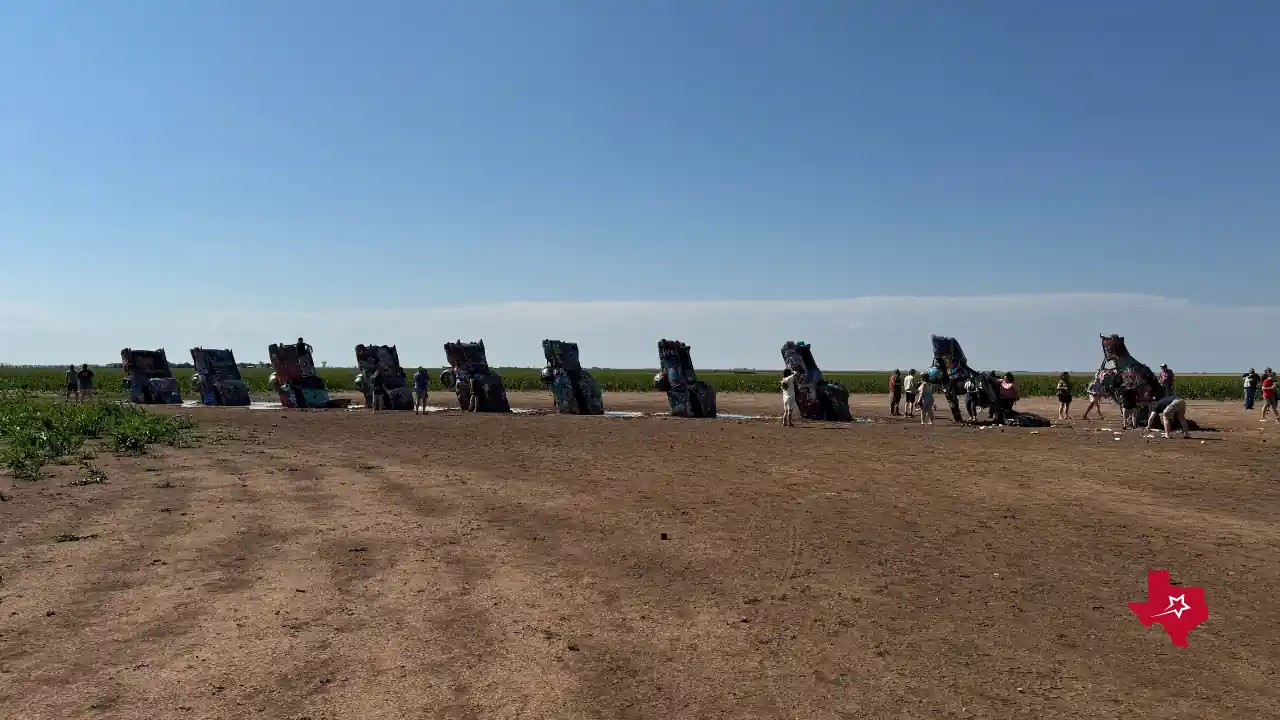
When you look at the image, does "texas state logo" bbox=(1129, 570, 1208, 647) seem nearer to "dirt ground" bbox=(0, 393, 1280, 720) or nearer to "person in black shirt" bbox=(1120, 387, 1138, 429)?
"dirt ground" bbox=(0, 393, 1280, 720)

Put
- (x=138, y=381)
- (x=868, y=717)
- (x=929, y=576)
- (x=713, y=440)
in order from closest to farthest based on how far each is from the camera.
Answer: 1. (x=868, y=717)
2. (x=929, y=576)
3. (x=713, y=440)
4. (x=138, y=381)

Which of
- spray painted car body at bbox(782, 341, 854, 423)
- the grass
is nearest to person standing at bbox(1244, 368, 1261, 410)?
spray painted car body at bbox(782, 341, 854, 423)

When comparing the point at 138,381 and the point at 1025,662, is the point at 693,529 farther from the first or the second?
the point at 138,381

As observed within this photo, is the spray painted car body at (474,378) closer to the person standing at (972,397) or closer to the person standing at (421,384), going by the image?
the person standing at (421,384)

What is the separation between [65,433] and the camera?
20.5 metres

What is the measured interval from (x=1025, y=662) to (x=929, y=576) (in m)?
2.49

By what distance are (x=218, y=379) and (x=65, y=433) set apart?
22821 mm

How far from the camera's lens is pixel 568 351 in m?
36.7

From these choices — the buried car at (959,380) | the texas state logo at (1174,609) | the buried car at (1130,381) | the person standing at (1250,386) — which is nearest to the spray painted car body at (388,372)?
the buried car at (959,380)

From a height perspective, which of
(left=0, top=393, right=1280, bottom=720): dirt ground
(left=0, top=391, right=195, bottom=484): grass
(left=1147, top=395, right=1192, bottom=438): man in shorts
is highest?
(left=1147, top=395, right=1192, bottom=438): man in shorts

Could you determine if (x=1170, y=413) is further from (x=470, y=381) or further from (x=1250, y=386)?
(x=470, y=381)

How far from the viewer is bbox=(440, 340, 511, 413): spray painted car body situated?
37.1m

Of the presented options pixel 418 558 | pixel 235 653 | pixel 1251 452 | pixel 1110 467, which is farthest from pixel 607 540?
pixel 1251 452

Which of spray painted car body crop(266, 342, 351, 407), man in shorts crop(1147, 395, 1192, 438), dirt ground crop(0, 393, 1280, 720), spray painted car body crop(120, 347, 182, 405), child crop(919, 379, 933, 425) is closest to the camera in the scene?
dirt ground crop(0, 393, 1280, 720)
